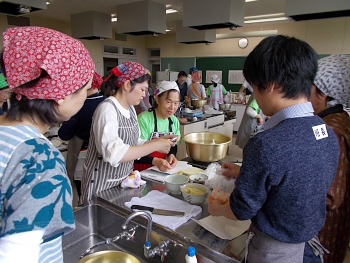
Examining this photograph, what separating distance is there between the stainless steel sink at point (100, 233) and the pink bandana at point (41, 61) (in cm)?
79

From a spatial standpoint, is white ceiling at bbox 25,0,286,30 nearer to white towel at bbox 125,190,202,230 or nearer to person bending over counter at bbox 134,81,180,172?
person bending over counter at bbox 134,81,180,172

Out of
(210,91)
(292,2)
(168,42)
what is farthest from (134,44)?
(292,2)

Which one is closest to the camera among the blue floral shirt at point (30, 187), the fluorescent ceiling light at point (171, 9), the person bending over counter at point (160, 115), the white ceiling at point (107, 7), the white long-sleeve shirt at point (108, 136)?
the blue floral shirt at point (30, 187)

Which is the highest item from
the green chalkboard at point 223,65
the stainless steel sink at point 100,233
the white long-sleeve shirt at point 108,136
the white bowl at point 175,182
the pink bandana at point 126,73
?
the green chalkboard at point 223,65

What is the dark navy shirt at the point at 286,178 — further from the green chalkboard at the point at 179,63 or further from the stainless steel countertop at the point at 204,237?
the green chalkboard at the point at 179,63

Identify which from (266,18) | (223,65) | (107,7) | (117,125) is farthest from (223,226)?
(223,65)

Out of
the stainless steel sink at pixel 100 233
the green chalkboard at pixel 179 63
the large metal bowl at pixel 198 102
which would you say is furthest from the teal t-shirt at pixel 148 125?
the green chalkboard at pixel 179 63

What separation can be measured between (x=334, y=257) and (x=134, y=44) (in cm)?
949

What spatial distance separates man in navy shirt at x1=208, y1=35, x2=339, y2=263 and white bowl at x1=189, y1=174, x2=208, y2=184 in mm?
678

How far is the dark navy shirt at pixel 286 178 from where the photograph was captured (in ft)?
2.48

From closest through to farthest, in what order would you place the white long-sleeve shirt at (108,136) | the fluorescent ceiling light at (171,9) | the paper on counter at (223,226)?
the paper on counter at (223,226)
the white long-sleeve shirt at (108,136)
the fluorescent ceiling light at (171,9)

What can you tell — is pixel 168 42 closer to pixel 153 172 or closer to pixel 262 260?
pixel 153 172

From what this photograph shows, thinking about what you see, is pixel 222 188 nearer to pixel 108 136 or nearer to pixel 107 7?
pixel 108 136

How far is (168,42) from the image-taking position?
9.39 metres
